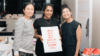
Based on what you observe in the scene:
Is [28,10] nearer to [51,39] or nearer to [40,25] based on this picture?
[40,25]

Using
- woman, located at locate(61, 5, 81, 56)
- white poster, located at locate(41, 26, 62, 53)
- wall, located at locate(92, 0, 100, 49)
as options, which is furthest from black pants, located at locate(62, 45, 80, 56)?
wall, located at locate(92, 0, 100, 49)

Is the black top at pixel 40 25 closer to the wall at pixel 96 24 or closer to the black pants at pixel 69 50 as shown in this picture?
the black pants at pixel 69 50

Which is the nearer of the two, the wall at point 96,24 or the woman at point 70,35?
the woman at point 70,35

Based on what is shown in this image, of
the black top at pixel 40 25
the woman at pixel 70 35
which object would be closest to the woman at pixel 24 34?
the black top at pixel 40 25

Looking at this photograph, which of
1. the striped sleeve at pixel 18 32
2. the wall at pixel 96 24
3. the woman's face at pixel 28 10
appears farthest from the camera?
the wall at pixel 96 24

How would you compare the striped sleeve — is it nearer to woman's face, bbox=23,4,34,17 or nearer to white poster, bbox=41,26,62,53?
woman's face, bbox=23,4,34,17

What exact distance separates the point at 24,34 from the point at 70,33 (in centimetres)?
61

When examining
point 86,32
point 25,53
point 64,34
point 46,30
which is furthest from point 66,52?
point 86,32

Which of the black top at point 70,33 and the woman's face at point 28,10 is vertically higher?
the woman's face at point 28,10

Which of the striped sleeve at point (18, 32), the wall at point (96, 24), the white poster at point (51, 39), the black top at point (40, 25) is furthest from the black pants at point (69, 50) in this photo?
the wall at point (96, 24)

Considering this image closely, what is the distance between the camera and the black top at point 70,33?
1.59 m

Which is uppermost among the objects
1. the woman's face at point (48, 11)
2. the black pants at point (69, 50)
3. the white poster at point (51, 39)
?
the woman's face at point (48, 11)

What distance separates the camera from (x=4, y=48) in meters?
2.09

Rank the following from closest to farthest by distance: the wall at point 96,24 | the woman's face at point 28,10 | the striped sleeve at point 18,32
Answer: the striped sleeve at point 18,32 → the woman's face at point 28,10 → the wall at point 96,24
